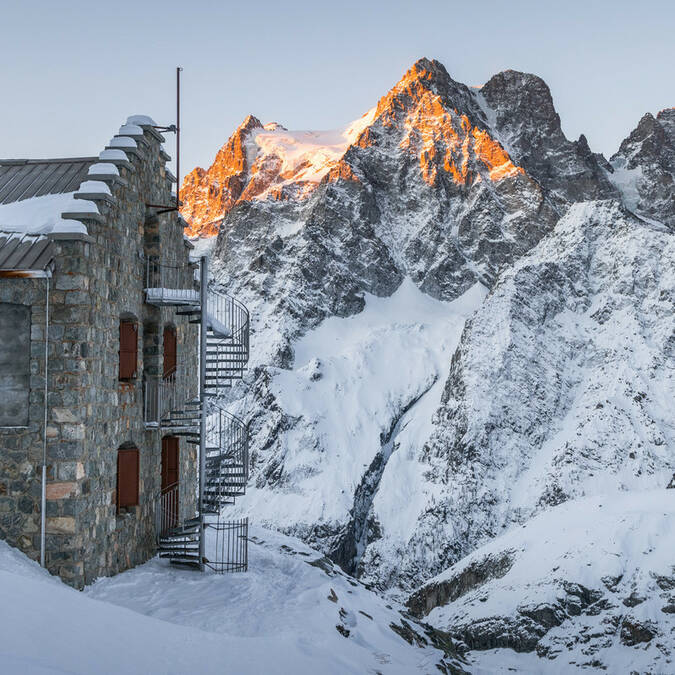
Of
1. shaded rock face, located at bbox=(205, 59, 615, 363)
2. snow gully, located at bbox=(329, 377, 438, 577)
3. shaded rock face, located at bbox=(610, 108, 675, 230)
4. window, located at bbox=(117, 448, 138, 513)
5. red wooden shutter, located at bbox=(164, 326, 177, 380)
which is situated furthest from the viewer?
shaded rock face, located at bbox=(610, 108, 675, 230)

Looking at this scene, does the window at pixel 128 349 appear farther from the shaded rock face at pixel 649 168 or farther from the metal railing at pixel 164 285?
the shaded rock face at pixel 649 168

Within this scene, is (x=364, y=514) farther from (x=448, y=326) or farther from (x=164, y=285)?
(x=164, y=285)

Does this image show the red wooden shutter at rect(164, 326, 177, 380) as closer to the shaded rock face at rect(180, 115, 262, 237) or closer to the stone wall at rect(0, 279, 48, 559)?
the stone wall at rect(0, 279, 48, 559)

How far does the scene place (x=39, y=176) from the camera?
67.7 ft

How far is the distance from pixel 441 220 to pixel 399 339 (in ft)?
97.5

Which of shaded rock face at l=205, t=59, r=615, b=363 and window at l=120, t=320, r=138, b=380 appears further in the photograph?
shaded rock face at l=205, t=59, r=615, b=363

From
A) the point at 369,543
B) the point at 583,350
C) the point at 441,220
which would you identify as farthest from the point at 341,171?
the point at 369,543

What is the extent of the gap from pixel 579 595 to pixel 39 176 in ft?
96.7

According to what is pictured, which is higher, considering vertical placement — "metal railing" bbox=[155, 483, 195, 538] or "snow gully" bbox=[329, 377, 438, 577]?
"metal railing" bbox=[155, 483, 195, 538]

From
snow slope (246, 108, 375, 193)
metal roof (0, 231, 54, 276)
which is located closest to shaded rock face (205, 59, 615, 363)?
snow slope (246, 108, 375, 193)

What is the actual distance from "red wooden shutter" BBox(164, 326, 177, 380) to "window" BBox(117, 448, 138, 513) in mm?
3177

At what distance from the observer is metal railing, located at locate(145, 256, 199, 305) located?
20.2 metres

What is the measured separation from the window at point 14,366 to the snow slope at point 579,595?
20456 millimetres

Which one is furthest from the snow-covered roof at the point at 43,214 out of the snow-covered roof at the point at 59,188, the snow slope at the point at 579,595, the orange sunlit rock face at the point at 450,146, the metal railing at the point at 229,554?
the orange sunlit rock face at the point at 450,146
